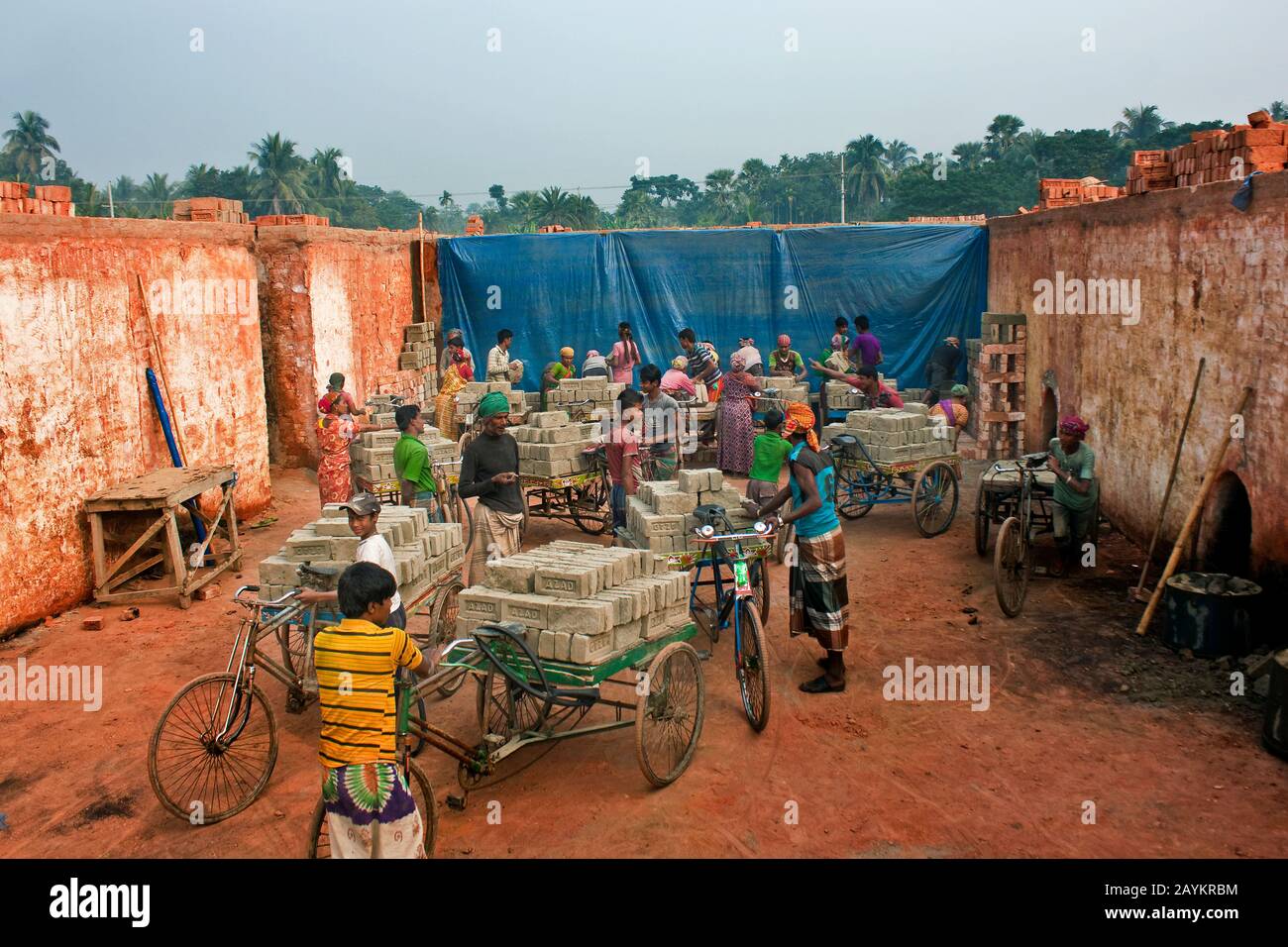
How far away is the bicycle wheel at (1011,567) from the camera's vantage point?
8.71m

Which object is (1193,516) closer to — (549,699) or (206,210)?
(549,699)

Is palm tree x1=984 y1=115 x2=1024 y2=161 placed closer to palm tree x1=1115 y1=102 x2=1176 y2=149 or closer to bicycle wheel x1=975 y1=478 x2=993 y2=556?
palm tree x1=1115 y1=102 x2=1176 y2=149

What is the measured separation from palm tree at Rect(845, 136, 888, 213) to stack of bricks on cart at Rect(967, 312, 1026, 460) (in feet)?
177

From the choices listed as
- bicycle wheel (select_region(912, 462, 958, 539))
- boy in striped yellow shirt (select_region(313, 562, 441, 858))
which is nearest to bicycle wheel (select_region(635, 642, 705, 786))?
boy in striped yellow shirt (select_region(313, 562, 441, 858))

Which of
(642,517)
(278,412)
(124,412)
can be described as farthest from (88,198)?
(642,517)

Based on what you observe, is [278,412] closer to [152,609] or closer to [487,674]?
[152,609]

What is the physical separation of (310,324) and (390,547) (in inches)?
327

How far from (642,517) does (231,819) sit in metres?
3.56

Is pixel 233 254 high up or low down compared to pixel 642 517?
up

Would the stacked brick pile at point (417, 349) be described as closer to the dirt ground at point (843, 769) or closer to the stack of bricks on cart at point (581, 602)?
the dirt ground at point (843, 769)

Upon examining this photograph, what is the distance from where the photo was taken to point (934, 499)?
11.5 metres

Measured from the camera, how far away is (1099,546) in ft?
35.7

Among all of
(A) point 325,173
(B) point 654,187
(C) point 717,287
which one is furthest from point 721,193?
(C) point 717,287
